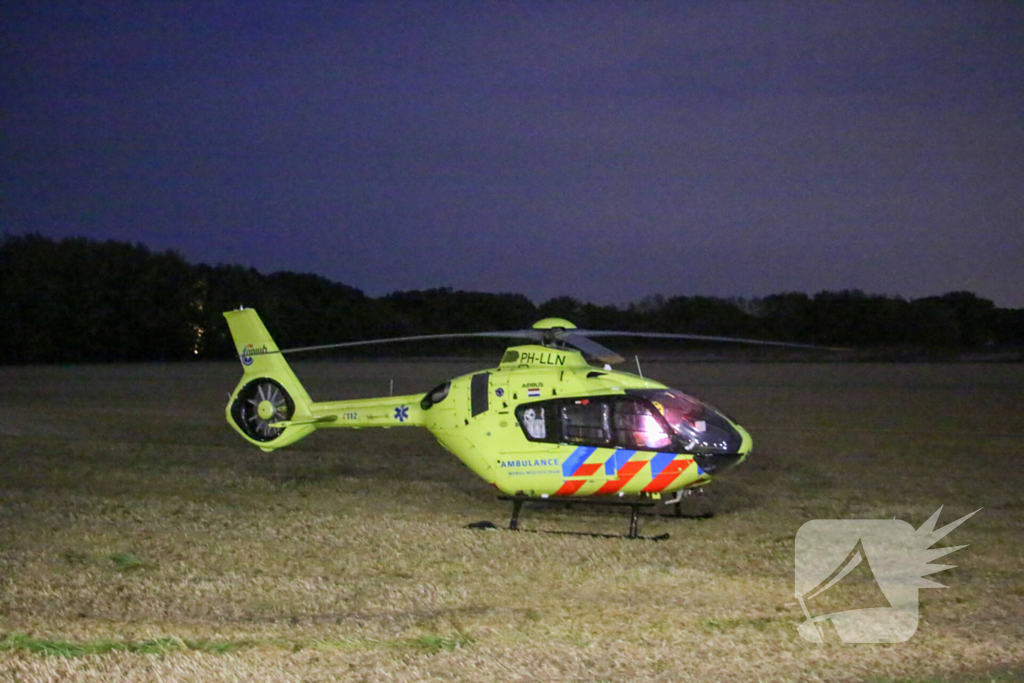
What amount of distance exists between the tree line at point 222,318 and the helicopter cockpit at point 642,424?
1671 inches

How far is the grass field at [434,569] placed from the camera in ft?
20.5

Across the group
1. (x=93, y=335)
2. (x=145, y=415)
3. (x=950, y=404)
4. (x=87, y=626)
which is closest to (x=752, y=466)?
(x=87, y=626)

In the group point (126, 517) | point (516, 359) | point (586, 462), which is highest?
point (516, 359)

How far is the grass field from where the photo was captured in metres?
6.25

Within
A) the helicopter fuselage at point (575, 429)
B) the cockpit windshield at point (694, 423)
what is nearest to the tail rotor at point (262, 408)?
the helicopter fuselage at point (575, 429)

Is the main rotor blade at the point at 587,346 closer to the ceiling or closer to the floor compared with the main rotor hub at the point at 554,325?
closer to the floor

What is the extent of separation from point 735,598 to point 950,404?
2183 centimetres

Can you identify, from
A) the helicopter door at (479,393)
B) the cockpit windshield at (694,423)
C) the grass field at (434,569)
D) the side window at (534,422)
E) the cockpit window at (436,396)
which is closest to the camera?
the grass field at (434,569)

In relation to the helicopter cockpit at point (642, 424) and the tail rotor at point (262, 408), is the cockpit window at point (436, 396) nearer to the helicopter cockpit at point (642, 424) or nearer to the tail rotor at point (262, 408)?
the helicopter cockpit at point (642, 424)

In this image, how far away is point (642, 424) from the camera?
393 inches

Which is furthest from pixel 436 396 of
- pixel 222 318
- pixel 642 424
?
pixel 222 318

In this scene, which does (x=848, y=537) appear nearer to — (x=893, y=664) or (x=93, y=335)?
(x=893, y=664)

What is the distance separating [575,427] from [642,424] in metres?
0.77

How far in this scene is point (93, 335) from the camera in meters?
60.2
